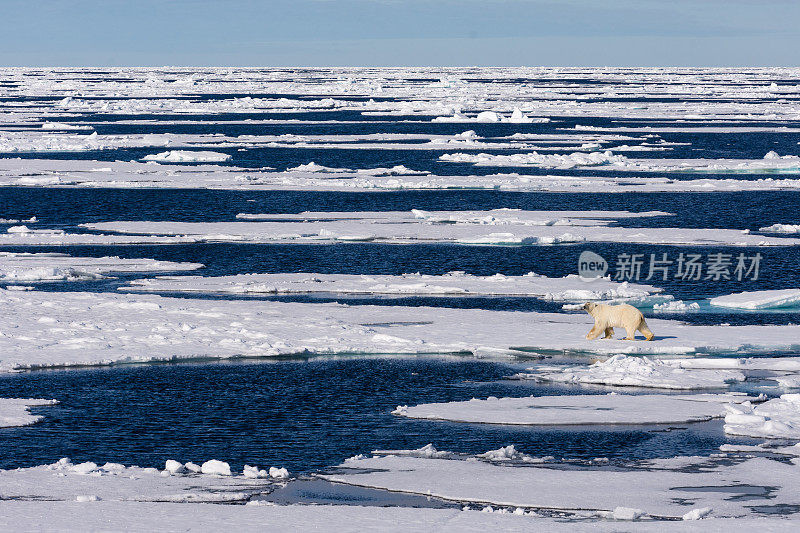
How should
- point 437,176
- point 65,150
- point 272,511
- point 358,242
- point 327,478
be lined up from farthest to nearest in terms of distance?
1. point 65,150
2. point 437,176
3. point 358,242
4. point 327,478
5. point 272,511

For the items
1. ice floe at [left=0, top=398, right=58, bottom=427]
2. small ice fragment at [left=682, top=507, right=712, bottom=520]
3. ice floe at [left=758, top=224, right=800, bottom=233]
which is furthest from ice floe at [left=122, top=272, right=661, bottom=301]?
small ice fragment at [left=682, top=507, right=712, bottom=520]

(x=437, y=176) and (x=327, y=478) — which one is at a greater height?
(x=437, y=176)

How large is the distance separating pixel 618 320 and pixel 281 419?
4746 mm

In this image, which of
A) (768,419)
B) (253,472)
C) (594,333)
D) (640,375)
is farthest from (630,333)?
(253,472)

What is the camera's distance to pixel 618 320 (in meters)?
14.4

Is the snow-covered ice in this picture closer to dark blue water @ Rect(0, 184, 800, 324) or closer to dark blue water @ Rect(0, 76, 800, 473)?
dark blue water @ Rect(0, 76, 800, 473)

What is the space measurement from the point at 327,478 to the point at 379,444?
3.46ft

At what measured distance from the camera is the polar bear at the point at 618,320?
1431 centimetres

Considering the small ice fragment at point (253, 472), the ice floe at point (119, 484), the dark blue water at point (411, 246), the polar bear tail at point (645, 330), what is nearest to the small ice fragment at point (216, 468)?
the ice floe at point (119, 484)

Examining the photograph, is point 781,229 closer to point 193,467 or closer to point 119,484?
point 193,467

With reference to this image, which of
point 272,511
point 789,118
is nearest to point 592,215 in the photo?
point 272,511

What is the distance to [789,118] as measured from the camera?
59.8 metres

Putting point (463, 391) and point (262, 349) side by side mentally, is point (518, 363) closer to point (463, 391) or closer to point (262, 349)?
point (463, 391)

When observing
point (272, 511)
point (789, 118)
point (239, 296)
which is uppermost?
point (789, 118)
